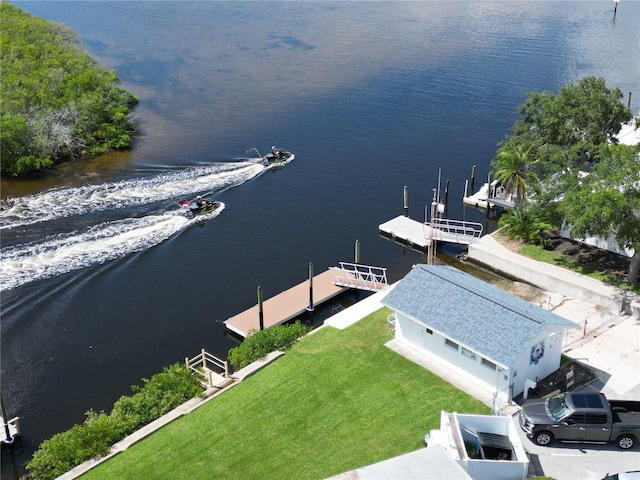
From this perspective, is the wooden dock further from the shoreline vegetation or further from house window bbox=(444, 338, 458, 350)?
the shoreline vegetation

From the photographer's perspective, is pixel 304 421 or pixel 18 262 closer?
pixel 304 421

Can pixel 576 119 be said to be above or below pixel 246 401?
above

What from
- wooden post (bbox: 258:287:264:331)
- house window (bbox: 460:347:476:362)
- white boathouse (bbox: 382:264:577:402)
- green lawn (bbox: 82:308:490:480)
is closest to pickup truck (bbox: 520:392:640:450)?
white boathouse (bbox: 382:264:577:402)

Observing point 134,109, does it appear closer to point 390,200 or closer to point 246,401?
point 390,200

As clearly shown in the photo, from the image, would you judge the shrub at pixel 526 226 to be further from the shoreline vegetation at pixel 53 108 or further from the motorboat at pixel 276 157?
the shoreline vegetation at pixel 53 108

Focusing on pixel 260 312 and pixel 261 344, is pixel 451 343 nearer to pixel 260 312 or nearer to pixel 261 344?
pixel 261 344

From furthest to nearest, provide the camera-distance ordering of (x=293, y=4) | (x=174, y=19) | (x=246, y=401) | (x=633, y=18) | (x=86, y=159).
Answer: (x=293, y=4) → (x=174, y=19) → (x=633, y=18) → (x=86, y=159) → (x=246, y=401)

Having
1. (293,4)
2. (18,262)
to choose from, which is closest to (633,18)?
(293,4)
